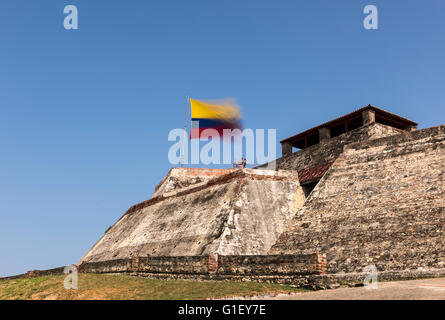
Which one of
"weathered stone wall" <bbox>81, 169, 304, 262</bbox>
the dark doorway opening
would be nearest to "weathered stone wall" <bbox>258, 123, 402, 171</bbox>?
the dark doorway opening

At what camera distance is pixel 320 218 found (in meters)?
17.1

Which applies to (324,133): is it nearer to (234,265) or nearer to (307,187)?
(307,187)

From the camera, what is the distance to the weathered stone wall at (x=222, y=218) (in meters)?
17.3

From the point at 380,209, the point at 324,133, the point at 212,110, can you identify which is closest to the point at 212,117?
the point at 212,110

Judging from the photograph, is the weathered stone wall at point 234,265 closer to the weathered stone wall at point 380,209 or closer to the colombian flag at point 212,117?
the weathered stone wall at point 380,209

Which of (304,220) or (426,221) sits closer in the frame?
(426,221)

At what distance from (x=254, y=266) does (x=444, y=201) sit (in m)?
6.36

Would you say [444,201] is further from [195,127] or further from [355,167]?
[195,127]

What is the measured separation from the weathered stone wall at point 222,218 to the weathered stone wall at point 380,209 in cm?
112

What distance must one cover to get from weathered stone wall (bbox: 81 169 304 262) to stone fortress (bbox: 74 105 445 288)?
6cm

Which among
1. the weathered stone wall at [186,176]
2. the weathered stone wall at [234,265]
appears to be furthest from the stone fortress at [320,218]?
the weathered stone wall at [186,176]

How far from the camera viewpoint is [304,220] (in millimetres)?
17625
